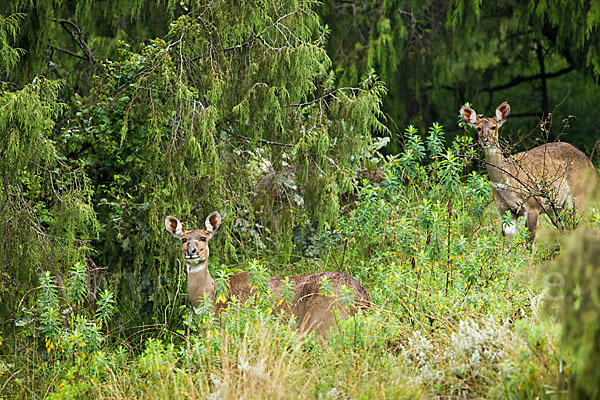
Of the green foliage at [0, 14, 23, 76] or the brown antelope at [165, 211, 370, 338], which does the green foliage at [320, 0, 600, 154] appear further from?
the green foliage at [0, 14, 23, 76]

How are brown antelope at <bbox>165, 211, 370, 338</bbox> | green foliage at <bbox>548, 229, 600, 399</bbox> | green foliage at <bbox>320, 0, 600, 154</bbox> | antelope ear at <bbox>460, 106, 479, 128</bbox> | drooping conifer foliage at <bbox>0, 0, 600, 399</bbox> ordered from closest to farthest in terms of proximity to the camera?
green foliage at <bbox>548, 229, 600, 399</bbox> → drooping conifer foliage at <bbox>0, 0, 600, 399</bbox> → brown antelope at <bbox>165, 211, 370, 338</bbox> → antelope ear at <bbox>460, 106, 479, 128</bbox> → green foliage at <bbox>320, 0, 600, 154</bbox>

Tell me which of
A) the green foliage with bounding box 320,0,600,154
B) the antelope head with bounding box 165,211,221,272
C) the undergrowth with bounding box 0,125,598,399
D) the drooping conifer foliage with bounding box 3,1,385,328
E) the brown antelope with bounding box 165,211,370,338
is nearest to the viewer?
the undergrowth with bounding box 0,125,598,399

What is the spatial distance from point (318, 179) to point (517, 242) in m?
1.98

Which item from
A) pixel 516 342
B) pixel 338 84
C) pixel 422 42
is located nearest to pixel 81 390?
pixel 516 342

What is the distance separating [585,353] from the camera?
3.51m

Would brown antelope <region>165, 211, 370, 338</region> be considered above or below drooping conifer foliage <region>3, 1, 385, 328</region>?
below

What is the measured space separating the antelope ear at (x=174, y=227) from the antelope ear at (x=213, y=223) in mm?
232

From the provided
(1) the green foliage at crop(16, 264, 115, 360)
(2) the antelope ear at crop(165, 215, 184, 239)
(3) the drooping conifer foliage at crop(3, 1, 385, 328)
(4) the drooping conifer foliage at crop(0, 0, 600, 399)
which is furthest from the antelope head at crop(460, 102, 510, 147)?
(1) the green foliage at crop(16, 264, 115, 360)

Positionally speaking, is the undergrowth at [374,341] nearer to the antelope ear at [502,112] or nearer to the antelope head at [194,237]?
the antelope head at [194,237]

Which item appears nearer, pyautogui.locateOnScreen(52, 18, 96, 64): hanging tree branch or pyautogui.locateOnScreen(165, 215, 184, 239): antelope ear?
pyautogui.locateOnScreen(165, 215, 184, 239): antelope ear

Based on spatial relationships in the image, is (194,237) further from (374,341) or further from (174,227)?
(374,341)

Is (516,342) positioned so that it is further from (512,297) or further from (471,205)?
(471,205)

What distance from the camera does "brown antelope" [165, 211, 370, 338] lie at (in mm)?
6355

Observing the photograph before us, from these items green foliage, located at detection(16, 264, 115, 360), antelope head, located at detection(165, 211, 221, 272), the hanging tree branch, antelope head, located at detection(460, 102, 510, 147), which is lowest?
green foliage, located at detection(16, 264, 115, 360)
